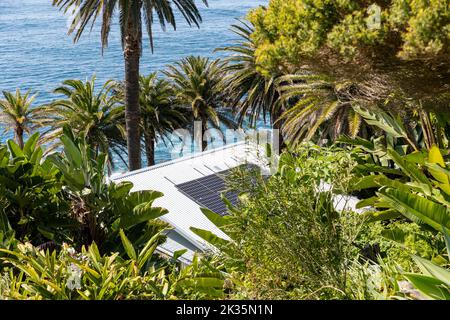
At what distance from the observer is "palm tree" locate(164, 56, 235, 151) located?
26250 millimetres

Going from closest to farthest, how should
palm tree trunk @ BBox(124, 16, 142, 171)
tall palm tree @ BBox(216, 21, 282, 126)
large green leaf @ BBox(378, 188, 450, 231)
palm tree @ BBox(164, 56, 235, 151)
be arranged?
1. large green leaf @ BBox(378, 188, 450, 231)
2. palm tree trunk @ BBox(124, 16, 142, 171)
3. tall palm tree @ BBox(216, 21, 282, 126)
4. palm tree @ BBox(164, 56, 235, 151)

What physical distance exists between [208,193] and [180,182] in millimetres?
1058

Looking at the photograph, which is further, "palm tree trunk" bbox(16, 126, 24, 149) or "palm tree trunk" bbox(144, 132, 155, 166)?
"palm tree trunk" bbox(16, 126, 24, 149)

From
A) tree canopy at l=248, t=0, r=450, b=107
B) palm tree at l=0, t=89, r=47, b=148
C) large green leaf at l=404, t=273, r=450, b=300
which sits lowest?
palm tree at l=0, t=89, r=47, b=148

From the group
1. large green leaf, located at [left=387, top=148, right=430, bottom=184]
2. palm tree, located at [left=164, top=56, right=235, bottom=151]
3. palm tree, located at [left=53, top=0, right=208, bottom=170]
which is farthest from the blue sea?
large green leaf, located at [left=387, top=148, right=430, bottom=184]

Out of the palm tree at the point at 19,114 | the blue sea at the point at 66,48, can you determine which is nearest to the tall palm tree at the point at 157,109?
the palm tree at the point at 19,114

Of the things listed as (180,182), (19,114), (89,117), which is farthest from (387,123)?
(19,114)

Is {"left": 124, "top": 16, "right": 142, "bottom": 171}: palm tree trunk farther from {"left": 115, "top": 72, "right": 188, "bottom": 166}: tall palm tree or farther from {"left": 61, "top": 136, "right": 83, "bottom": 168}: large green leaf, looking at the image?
{"left": 61, "top": 136, "right": 83, "bottom": 168}: large green leaf

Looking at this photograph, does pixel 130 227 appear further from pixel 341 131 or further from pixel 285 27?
pixel 341 131

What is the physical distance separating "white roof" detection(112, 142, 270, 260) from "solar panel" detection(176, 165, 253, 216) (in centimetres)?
18

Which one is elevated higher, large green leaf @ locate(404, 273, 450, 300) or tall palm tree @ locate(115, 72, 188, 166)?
large green leaf @ locate(404, 273, 450, 300)

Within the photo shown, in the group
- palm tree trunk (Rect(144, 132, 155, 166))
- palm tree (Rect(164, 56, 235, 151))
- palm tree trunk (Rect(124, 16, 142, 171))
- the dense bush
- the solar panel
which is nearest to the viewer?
the dense bush
